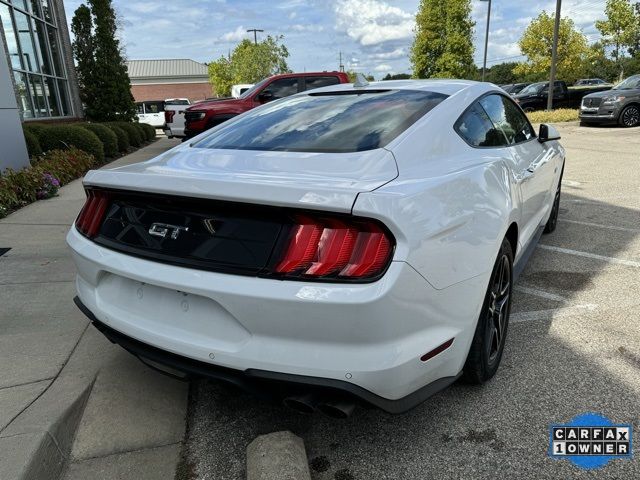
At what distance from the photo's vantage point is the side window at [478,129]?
2718 millimetres

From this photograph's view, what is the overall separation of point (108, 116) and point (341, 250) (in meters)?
17.9

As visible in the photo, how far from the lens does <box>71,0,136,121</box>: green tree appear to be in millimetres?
17109

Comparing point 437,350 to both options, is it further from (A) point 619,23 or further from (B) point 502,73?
(B) point 502,73

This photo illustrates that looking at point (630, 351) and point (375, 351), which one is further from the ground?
point (375, 351)

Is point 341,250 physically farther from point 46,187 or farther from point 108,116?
point 108,116

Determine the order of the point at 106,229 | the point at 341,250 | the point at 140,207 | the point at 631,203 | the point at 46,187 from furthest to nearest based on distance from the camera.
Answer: the point at 46,187 → the point at 631,203 → the point at 106,229 → the point at 140,207 → the point at 341,250

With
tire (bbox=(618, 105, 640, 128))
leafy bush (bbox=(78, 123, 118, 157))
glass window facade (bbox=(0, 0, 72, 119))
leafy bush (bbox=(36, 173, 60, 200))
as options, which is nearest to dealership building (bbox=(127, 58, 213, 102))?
glass window facade (bbox=(0, 0, 72, 119))

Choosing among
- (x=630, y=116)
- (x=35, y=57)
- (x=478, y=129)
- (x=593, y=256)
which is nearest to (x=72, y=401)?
(x=478, y=129)

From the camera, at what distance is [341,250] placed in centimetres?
177

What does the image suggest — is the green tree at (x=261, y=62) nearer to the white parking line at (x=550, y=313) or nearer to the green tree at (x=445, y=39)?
the green tree at (x=445, y=39)

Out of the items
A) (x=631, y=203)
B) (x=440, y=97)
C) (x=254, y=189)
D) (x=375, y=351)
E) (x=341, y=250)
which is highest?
(x=440, y=97)

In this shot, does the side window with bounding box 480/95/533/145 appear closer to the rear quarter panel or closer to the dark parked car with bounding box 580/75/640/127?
the rear quarter panel

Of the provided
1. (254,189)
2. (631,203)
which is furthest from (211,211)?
(631,203)

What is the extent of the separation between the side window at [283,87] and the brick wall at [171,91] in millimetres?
→ 59991
